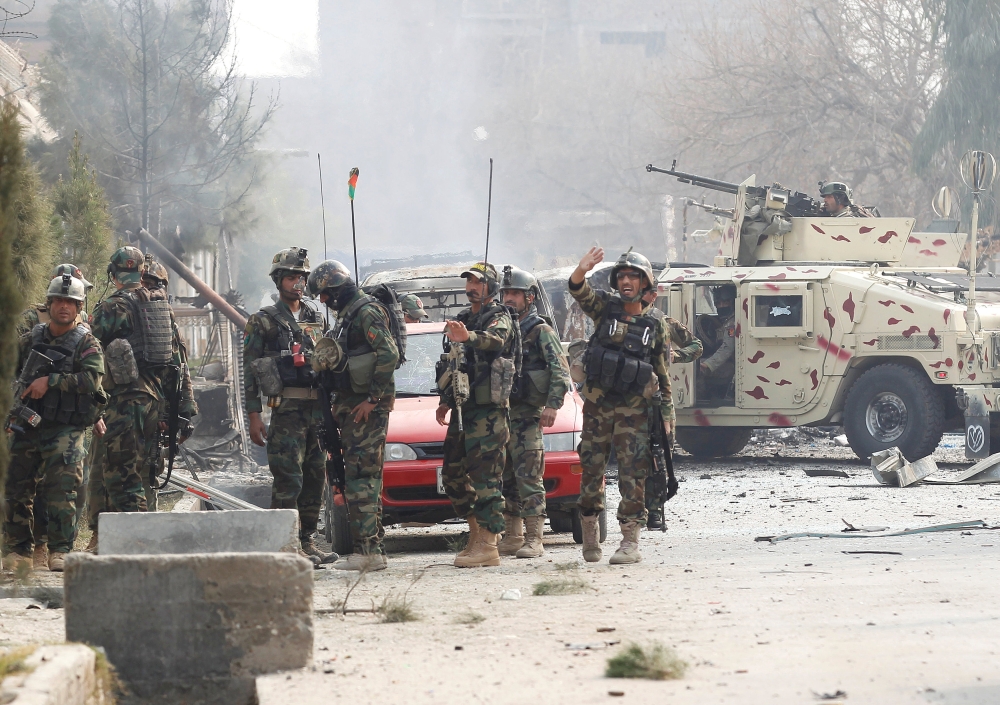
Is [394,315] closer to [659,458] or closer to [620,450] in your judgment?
[620,450]

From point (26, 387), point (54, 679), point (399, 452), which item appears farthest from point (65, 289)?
point (54, 679)

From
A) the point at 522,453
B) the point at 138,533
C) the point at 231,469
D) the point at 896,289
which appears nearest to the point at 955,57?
the point at 896,289

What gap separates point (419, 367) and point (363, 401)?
2.10 metres

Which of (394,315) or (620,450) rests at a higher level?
(394,315)

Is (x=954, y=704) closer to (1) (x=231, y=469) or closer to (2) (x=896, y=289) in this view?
(2) (x=896, y=289)

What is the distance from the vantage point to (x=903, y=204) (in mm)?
34625

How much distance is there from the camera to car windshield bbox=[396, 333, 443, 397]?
973cm

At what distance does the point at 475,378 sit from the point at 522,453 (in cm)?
68

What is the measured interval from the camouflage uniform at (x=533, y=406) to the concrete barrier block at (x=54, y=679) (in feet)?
Answer: 13.3

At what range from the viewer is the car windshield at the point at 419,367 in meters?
9.73

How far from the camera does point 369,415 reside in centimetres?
790

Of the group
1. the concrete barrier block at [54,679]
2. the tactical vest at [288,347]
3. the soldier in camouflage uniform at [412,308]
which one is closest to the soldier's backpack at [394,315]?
the tactical vest at [288,347]

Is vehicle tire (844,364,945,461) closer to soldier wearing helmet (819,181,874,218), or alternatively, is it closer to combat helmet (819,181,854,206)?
soldier wearing helmet (819,181,874,218)

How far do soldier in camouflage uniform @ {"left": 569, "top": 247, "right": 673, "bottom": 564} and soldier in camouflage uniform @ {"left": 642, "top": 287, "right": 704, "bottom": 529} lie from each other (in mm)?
84
